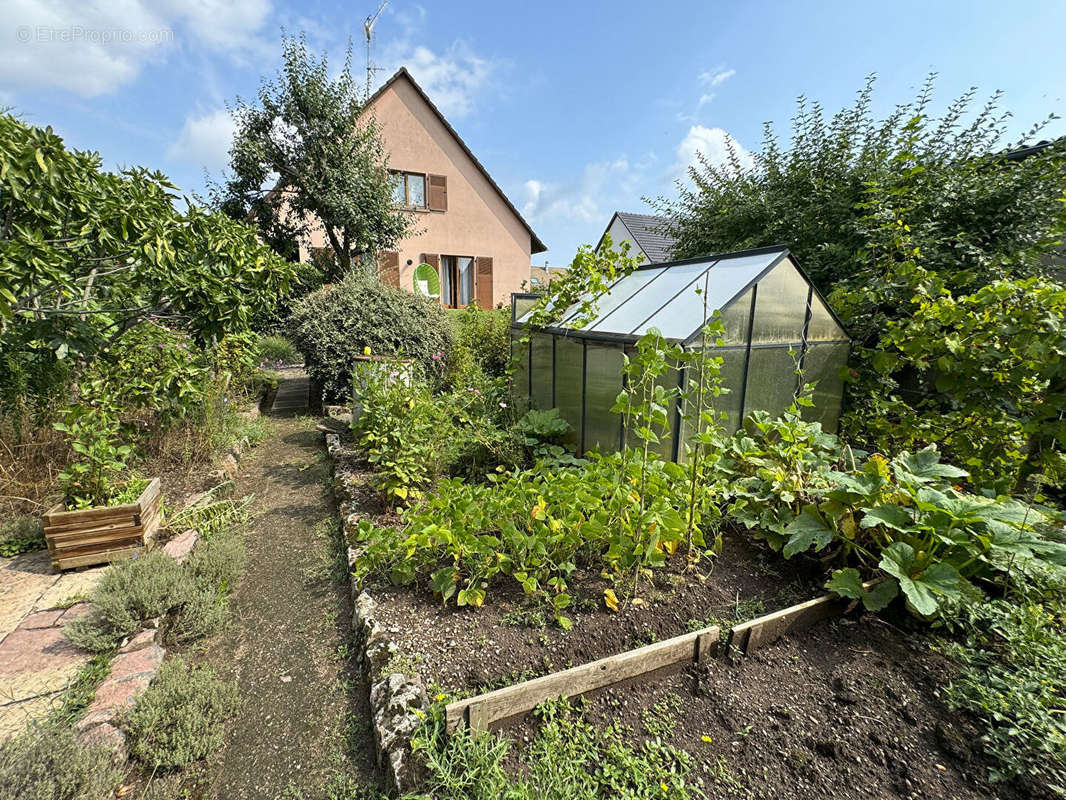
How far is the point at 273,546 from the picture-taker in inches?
127

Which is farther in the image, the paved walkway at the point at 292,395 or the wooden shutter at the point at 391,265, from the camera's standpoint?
the wooden shutter at the point at 391,265

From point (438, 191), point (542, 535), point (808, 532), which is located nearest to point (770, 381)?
point (808, 532)

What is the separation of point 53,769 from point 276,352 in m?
9.00

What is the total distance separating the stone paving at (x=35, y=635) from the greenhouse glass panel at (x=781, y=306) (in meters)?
4.55

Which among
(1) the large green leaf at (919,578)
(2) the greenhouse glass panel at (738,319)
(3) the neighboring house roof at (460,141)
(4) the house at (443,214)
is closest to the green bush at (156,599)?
(1) the large green leaf at (919,578)

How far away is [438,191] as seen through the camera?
12602 mm

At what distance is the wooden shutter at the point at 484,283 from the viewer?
13.5 metres

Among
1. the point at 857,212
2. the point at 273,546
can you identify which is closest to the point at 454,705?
the point at 273,546

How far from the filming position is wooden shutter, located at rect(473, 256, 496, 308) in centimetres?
1352

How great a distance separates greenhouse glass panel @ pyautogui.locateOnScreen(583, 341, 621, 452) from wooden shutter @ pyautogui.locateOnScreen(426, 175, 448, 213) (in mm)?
10746

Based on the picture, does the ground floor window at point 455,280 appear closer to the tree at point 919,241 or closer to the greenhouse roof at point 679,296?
the tree at point 919,241

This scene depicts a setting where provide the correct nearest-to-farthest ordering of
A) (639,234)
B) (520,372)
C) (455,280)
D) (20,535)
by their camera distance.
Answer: (20,535), (520,372), (455,280), (639,234)

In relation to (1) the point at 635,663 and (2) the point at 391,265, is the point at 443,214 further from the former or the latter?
(1) the point at 635,663

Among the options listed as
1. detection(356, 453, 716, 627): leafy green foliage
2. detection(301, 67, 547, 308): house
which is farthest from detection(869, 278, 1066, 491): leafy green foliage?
detection(301, 67, 547, 308): house
